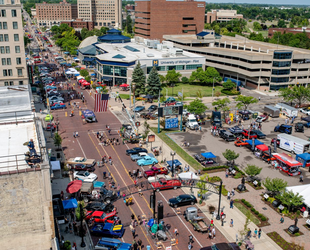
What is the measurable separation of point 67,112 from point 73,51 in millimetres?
76137

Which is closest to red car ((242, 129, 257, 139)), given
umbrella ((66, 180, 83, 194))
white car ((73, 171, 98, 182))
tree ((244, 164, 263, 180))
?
tree ((244, 164, 263, 180))

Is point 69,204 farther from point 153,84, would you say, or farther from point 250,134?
point 153,84

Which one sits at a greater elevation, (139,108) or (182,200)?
(139,108)

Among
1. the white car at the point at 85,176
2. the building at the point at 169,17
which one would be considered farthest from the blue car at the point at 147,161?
the building at the point at 169,17

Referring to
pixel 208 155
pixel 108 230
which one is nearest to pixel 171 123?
pixel 208 155

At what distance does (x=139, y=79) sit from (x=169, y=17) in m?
75.6

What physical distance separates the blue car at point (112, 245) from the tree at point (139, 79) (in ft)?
195

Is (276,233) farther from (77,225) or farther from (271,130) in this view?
(271,130)

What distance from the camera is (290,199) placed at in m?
36.9

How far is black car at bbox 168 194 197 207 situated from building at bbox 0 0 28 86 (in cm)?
4441

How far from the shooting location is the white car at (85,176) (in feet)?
142

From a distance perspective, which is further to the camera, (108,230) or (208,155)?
(208,155)

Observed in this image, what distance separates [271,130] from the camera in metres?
65.2

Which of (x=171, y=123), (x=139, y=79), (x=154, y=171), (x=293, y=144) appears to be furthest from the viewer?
(x=139, y=79)
